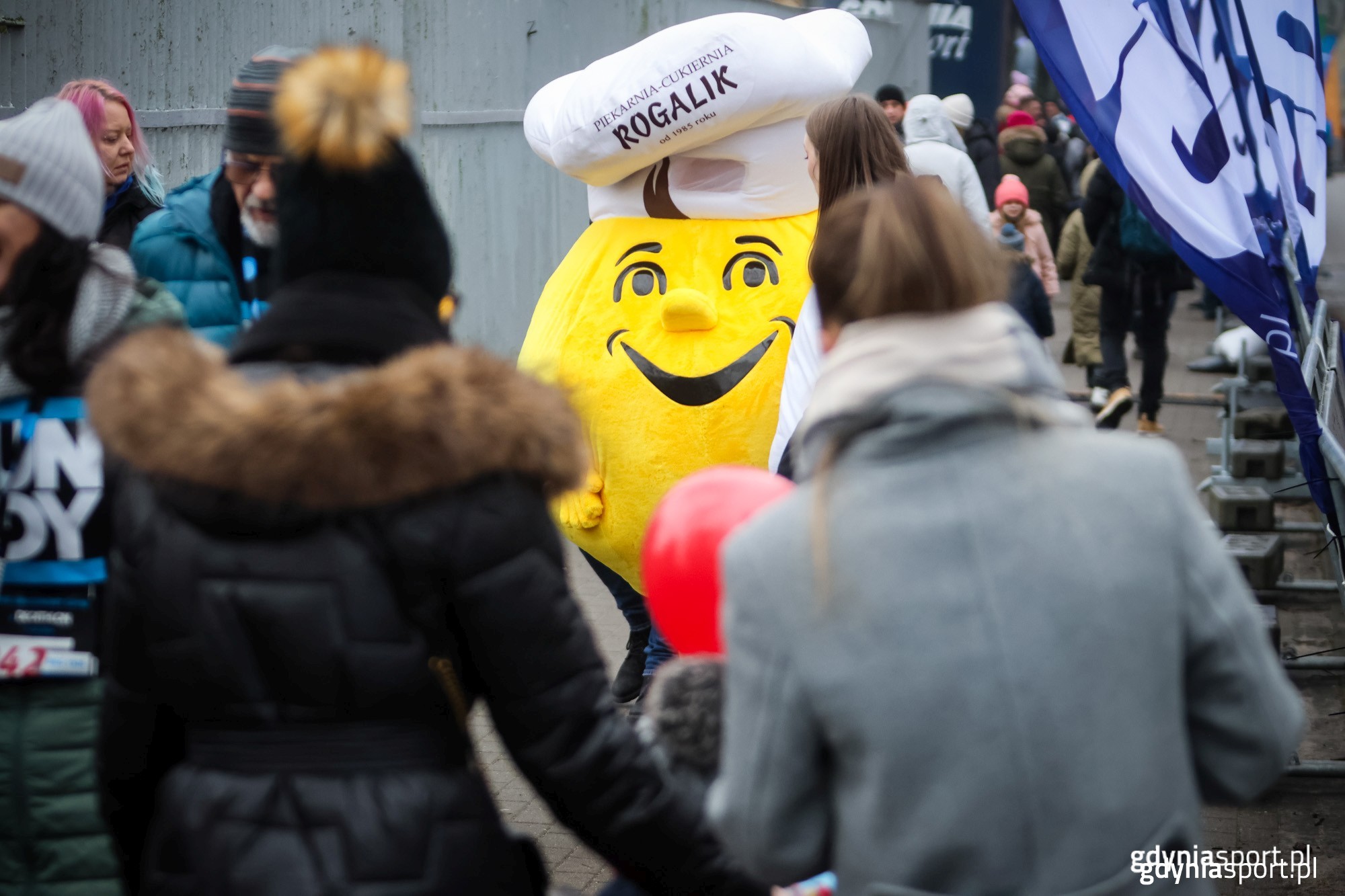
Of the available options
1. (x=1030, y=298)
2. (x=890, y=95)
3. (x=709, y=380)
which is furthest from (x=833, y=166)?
(x=890, y=95)

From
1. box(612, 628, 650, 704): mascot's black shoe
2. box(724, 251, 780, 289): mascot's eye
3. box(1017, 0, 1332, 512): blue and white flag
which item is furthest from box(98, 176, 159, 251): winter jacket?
box(1017, 0, 1332, 512): blue and white flag

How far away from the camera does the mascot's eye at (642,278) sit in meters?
4.79

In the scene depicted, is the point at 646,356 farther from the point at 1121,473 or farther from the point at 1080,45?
the point at 1121,473

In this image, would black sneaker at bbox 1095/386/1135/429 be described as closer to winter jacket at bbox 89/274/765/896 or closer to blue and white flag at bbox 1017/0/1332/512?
blue and white flag at bbox 1017/0/1332/512

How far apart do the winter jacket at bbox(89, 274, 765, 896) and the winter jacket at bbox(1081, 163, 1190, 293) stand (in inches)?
309

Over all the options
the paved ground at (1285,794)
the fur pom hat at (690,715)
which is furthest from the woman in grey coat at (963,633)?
the paved ground at (1285,794)

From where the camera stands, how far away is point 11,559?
7.88 ft

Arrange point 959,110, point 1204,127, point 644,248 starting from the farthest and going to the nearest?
point 959,110 < point 644,248 < point 1204,127

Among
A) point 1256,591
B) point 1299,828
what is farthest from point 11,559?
point 1256,591

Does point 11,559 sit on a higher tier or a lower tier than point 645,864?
higher

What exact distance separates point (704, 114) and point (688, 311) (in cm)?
58

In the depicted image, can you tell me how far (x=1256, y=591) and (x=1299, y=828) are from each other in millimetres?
2496

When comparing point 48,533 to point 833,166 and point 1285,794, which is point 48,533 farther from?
point 1285,794

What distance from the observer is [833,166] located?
375 centimetres
